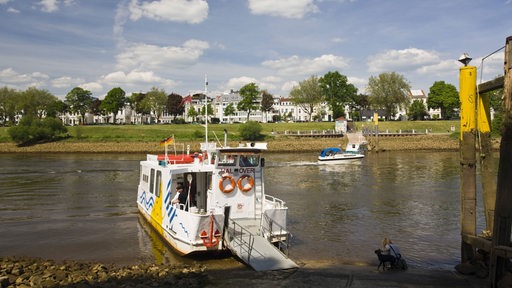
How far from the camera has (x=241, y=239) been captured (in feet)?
54.5

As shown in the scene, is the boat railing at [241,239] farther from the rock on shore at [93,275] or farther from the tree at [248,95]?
the tree at [248,95]

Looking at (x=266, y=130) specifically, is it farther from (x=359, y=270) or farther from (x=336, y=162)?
(x=359, y=270)

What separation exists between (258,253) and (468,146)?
8146mm

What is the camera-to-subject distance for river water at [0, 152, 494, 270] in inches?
772

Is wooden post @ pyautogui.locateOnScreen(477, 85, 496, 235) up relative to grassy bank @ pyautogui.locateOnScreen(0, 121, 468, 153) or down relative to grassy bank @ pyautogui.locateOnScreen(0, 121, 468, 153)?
up

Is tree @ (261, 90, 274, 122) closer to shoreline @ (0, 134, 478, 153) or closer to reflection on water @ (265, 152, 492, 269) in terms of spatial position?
shoreline @ (0, 134, 478, 153)

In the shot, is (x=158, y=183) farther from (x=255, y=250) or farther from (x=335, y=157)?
(x=335, y=157)

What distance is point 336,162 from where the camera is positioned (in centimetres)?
6219

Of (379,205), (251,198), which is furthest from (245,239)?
(379,205)

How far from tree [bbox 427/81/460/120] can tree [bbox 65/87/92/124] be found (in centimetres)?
10996

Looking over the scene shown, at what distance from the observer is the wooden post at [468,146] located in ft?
49.6

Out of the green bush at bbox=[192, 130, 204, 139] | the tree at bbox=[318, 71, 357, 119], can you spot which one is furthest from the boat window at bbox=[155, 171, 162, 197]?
the tree at bbox=[318, 71, 357, 119]

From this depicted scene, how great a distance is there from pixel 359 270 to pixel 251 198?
521 centimetres

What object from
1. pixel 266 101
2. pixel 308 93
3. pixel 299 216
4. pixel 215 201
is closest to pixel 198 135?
pixel 308 93
